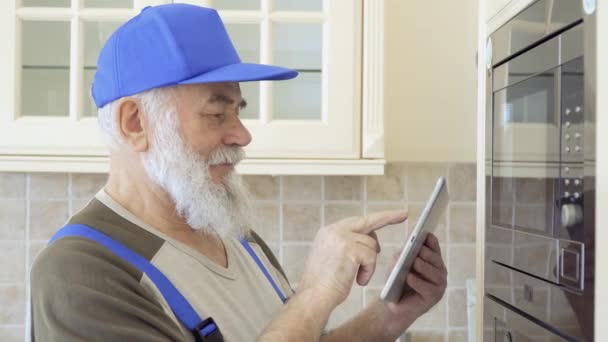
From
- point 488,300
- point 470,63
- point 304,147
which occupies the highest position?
point 470,63

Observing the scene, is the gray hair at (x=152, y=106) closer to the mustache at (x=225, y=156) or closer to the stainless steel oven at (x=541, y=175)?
the mustache at (x=225, y=156)

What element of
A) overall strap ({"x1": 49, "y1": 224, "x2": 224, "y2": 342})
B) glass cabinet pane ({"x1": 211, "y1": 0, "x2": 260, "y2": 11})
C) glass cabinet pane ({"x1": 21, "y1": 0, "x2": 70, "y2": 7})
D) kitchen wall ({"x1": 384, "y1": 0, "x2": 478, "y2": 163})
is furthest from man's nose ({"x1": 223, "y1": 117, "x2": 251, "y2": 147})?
kitchen wall ({"x1": 384, "y1": 0, "x2": 478, "y2": 163})

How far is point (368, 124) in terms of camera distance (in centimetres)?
128

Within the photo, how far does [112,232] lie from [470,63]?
1.10m

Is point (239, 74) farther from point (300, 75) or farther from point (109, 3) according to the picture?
point (109, 3)

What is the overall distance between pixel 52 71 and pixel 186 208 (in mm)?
579

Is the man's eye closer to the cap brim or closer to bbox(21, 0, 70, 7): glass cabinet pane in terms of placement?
the cap brim

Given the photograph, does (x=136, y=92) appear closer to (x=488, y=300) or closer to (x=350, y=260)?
(x=350, y=260)

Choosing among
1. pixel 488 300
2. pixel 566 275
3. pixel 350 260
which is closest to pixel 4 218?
pixel 350 260

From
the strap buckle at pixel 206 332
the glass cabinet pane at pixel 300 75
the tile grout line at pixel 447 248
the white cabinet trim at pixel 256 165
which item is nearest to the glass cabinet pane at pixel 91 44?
the white cabinet trim at pixel 256 165

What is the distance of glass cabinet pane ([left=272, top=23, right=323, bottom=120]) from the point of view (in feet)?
4.25

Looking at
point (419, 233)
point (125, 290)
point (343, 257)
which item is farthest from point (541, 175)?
point (125, 290)

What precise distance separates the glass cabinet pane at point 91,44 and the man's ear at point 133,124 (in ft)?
1.48

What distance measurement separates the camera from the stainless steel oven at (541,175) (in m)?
0.67
